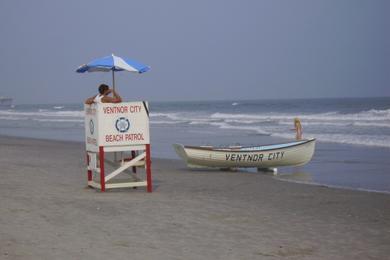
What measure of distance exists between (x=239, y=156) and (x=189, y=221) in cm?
768

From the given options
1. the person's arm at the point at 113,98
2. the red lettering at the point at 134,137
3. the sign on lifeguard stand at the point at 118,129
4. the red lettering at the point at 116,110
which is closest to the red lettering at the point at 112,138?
the sign on lifeguard stand at the point at 118,129

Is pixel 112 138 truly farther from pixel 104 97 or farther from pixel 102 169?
pixel 104 97

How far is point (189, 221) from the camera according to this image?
778 centimetres

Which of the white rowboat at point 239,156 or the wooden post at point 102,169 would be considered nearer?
the wooden post at point 102,169

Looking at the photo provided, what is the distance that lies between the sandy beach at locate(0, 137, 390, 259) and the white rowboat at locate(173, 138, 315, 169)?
2776mm

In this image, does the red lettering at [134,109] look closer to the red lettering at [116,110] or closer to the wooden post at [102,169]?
the red lettering at [116,110]

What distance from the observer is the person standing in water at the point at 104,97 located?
10.2 m

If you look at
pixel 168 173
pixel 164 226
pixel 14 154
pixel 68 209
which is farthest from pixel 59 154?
pixel 164 226

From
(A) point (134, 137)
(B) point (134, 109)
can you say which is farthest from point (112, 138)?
(B) point (134, 109)

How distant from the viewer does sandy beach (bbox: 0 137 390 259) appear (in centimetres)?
623

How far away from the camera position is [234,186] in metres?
12.2

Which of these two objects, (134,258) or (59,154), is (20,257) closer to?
(134,258)

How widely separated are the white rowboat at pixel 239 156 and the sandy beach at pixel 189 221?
109 inches

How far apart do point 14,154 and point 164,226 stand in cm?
1188
